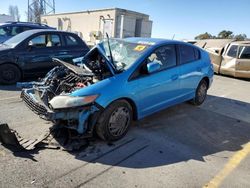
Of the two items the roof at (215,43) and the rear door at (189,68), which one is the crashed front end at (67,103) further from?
the roof at (215,43)

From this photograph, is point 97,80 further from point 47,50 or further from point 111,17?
point 111,17

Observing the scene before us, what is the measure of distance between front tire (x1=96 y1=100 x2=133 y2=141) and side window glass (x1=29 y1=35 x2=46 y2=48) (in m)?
4.49

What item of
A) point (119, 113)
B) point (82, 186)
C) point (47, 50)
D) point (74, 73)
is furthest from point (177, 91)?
point (47, 50)

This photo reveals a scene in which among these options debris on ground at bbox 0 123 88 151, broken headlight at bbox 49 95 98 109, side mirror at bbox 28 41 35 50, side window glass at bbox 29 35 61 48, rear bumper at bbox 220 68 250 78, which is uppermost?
side window glass at bbox 29 35 61 48

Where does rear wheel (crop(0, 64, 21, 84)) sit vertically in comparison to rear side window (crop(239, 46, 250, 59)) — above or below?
below

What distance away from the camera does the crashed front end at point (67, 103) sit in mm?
3555

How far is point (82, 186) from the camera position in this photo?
2.98 m

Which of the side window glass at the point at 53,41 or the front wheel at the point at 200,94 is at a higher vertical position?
the side window glass at the point at 53,41

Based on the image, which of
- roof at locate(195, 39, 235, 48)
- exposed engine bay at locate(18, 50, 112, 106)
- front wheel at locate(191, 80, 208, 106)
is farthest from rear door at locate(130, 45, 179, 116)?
roof at locate(195, 39, 235, 48)

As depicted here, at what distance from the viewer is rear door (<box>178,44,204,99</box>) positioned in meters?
5.38

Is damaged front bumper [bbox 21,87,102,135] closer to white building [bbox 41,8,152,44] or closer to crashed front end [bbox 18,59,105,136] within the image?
crashed front end [bbox 18,59,105,136]

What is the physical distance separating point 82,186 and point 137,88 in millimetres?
1844

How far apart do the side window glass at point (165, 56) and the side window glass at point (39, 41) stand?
418 cm

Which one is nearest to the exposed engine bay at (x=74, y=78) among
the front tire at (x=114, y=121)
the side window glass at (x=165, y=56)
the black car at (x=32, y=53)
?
the front tire at (x=114, y=121)
